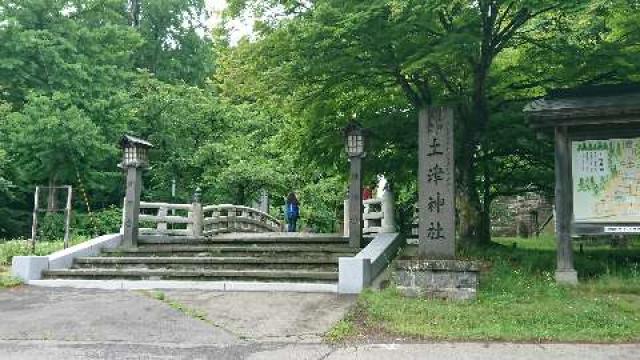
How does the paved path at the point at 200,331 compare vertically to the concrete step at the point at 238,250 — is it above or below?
below

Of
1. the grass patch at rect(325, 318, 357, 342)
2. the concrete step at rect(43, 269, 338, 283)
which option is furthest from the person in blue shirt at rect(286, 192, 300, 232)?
the grass patch at rect(325, 318, 357, 342)

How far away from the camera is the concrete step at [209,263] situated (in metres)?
13.1

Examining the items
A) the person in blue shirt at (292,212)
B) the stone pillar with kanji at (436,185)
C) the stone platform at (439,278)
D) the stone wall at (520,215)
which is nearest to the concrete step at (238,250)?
the stone pillar with kanji at (436,185)

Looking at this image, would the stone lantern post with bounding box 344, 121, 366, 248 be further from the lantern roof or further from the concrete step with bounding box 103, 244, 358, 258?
the lantern roof

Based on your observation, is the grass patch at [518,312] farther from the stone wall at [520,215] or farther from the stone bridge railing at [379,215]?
the stone wall at [520,215]

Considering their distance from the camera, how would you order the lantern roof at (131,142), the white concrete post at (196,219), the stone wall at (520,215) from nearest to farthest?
the lantern roof at (131,142) < the white concrete post at (196,219) < the stone wall at (520,215)

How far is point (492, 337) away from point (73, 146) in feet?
59.3

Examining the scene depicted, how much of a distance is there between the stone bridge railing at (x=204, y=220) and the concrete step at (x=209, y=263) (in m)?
2.69

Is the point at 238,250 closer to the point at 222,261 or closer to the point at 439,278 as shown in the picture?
the point at 222,261

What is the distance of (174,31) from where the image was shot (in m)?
35.5

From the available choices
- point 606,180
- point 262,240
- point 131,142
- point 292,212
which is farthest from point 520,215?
point 131,142

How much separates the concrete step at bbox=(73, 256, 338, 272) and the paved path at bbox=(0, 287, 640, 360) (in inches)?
73.5

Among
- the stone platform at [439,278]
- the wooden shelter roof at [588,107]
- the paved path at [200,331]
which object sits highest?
the wooden shelter roof at [588,107]

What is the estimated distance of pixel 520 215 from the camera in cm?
2820
